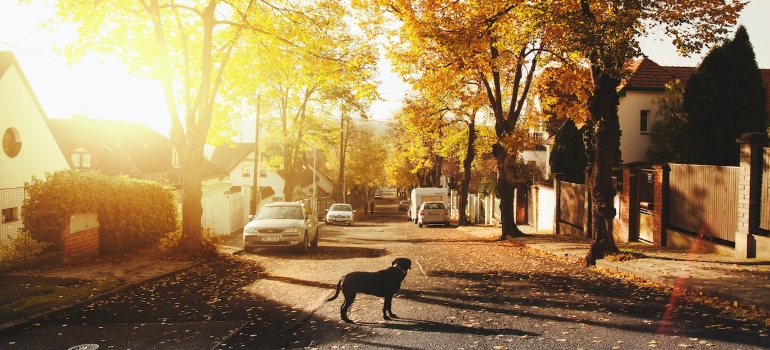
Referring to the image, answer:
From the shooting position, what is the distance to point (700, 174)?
602 inches

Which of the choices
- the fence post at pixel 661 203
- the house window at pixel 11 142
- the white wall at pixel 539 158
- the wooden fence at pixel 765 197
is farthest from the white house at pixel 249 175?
the wooden fence at pixel 765 197

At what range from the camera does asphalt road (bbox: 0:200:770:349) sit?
6.65 meters

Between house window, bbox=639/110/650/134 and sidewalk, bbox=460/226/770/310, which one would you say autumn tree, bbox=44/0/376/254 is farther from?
house window, bbox=639/110/650/134

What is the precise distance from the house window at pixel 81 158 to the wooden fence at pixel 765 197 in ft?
122

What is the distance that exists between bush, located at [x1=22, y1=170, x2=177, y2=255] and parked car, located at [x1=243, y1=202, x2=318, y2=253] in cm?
264

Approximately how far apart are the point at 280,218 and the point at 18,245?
788 cm

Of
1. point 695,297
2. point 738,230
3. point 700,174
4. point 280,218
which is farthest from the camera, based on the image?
point 280,218

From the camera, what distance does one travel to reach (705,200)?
49.4ft

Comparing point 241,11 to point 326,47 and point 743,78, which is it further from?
point 743,78

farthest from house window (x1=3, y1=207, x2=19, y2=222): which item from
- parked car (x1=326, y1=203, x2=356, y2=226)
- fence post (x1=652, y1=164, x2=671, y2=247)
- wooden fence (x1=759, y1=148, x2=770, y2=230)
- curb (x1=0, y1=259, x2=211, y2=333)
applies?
parked car (x1=326, y1=203, x2=356, y2=226)

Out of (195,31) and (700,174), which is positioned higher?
(195,31)

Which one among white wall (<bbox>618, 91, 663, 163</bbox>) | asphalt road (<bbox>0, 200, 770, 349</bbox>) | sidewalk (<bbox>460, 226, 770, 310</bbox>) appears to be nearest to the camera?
asphalt road (<bbox>0, 200, 770, 349</bbox>)

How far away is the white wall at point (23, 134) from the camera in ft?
71.1

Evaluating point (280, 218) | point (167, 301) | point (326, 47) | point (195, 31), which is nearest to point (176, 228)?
point (280, 218)
